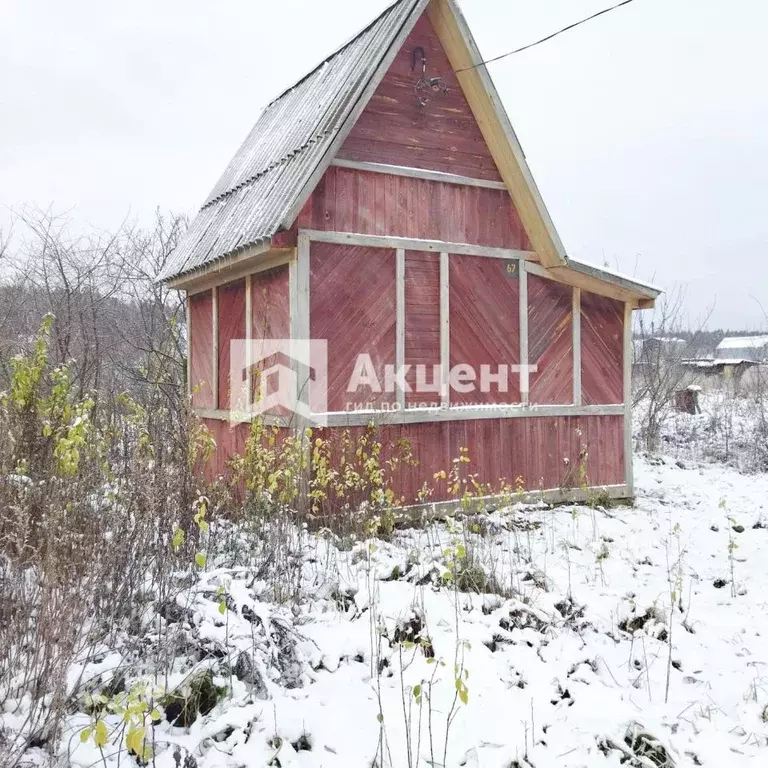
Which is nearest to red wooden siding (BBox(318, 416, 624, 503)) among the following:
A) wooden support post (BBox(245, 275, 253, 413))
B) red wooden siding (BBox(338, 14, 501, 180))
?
wooden support post (BBox(245, 275, 253, 413))

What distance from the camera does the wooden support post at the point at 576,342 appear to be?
8.80 metres

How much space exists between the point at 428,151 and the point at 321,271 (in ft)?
7.19

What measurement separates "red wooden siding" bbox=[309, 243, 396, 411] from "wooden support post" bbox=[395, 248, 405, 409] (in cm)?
5

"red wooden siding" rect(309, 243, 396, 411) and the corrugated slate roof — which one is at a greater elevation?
the corrugated slate roof

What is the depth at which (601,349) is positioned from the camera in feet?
29.9

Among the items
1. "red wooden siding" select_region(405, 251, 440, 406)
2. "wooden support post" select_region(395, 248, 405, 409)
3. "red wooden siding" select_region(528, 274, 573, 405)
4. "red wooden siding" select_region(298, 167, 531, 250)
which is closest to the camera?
"red wooden siding" select_region(298, 167, 531, 250)

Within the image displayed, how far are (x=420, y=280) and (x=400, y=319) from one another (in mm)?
579

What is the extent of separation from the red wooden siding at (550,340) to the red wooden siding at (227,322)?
3741 millimetres

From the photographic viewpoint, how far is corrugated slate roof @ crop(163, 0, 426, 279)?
6816 mm

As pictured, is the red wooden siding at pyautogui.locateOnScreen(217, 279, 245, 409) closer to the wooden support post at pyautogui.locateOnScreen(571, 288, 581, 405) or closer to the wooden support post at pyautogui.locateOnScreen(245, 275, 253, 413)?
the wooden support post at pyautogui.locateOnScreen(245, 275, 253, 413)

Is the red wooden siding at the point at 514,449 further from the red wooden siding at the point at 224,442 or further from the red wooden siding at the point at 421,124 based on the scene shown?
the red wooden siding at the point at 421,124

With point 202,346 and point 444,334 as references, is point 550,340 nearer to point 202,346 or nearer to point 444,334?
point 444,334

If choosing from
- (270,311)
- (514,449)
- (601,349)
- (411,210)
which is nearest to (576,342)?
(601,349)

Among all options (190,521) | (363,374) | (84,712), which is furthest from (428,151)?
(84,712)
